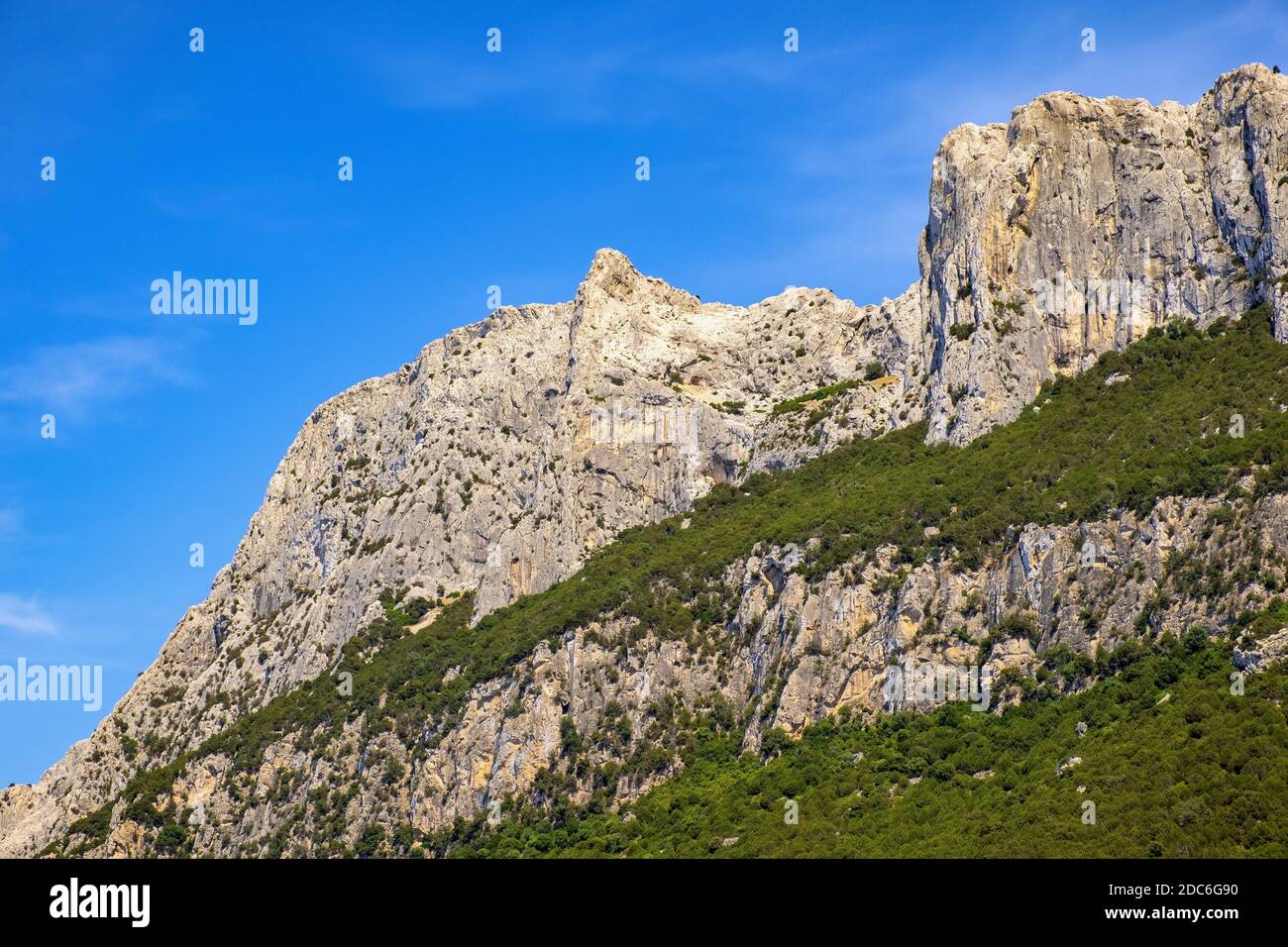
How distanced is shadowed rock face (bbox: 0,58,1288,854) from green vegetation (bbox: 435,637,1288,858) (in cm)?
682

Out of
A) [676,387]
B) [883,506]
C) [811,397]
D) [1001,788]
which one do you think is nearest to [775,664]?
[883,506]

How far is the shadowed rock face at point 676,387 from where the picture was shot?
388 feet

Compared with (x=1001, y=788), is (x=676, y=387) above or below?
above

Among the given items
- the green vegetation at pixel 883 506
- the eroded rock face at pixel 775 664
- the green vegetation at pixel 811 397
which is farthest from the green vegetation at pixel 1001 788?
the green vegetation at pixel 811 397

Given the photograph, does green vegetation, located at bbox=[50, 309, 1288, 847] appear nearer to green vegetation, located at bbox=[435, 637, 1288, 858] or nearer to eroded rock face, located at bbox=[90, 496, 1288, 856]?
eroded rock face, located at bbox=[90, 496, 1288, 856]

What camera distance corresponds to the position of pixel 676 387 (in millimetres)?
143375

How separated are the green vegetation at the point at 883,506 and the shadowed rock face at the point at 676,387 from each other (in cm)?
316

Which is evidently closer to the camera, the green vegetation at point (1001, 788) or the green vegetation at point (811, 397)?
the green vegetation at point (1001, 788)

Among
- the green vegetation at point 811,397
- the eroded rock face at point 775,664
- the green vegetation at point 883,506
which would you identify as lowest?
the eroded rock face at point 775,664

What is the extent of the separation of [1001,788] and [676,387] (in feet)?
205

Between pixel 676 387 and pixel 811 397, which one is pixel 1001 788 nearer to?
pixel 811 397

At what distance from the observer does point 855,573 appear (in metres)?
108

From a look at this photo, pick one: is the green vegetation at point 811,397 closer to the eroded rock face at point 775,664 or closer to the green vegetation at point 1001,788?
the eroded rock face at point 775,664

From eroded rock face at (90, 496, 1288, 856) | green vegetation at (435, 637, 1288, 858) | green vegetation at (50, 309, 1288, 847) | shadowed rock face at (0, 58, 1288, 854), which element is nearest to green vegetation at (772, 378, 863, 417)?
green vegetation at (50, 309, 1288, 847)
